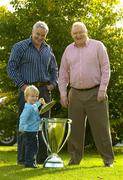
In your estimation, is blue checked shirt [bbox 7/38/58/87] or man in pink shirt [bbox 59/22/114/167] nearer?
man in pink shirt [bbox 59/22/114/167]

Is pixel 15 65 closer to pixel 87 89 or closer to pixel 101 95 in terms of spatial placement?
pixel 87 89

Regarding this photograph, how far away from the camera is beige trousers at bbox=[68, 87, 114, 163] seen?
892 cm

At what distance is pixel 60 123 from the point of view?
347 inches

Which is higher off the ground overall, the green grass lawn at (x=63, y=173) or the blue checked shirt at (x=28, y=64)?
the blue checked shirt at (x=28, y=64)

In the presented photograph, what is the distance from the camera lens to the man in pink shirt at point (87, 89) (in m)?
8.85

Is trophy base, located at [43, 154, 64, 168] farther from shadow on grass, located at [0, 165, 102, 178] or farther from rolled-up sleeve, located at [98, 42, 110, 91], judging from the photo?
rolled-up sleeve, located at [98, 42, 110, 91]

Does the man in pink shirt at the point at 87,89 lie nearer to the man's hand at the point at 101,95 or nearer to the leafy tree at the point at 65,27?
the man's hand at the point at 101,95

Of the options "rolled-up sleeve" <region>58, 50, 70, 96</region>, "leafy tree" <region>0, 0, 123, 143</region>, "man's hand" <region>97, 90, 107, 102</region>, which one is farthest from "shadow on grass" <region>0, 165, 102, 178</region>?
"leafy tree" <region>0, 0, 123, 143</region>

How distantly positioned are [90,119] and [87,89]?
43cm

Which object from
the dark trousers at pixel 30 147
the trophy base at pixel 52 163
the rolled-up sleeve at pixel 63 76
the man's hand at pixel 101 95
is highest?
the rolled-up sleeve at pixel 63 76

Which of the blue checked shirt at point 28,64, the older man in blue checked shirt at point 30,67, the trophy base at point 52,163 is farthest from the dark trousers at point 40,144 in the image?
the trophy base at point 52,163

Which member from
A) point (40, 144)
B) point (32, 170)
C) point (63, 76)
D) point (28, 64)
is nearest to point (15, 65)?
point (28, 64)

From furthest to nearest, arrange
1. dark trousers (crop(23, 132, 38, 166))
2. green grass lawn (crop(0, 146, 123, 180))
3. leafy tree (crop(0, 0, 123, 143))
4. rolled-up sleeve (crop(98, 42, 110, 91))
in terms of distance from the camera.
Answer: leafy tree (crop(0, 0, 123, 143)), rolled-up sleeve (crop(98, 42, 110, 91)), dark trousers (crop(23, 132, 38, 166)), green grass lawn (crop(0, 146, 123, 180))

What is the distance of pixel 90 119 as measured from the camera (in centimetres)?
902
